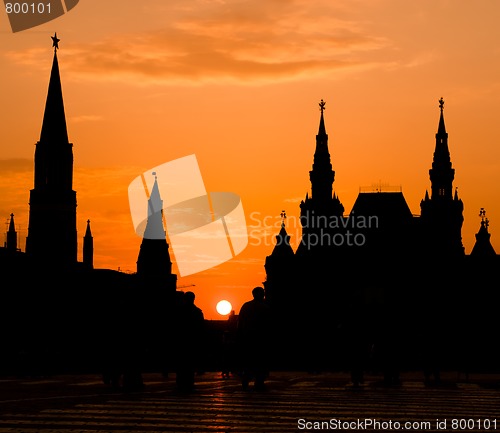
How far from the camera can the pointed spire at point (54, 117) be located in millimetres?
130250

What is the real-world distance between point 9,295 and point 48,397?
9987 centimetres

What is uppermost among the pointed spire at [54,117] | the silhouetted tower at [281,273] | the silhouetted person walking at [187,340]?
the pointed spire at [54,117]

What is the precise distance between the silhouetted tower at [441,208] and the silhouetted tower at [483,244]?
5.20 m

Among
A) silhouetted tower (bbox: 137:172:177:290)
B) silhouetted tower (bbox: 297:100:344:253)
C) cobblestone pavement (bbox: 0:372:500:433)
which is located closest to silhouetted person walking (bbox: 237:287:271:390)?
cobblestone pavement (bbox: 0:372:500:433)

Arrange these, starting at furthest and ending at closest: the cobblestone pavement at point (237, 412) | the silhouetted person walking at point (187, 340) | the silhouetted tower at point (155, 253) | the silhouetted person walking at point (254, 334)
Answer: the silhouetted tower at point (155, 253), the silhouetted person walking at point (187, 340), the silhouetted person walking at point (254, 334), the cobblestone pavement at point (237, 412)

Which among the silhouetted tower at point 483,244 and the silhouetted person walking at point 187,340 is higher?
the silhouetted tower at point 483,244

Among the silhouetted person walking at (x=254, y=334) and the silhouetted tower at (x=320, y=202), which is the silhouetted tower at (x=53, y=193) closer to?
the silhouetted tower at (x=320, y=202)

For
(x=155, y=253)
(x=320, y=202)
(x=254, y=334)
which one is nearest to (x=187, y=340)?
(x=254, y=334)

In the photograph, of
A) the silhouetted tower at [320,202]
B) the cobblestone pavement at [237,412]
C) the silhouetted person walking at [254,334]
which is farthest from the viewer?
the silhouetted tower at [320,202]

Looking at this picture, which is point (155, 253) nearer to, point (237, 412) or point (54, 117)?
point (54, 117)

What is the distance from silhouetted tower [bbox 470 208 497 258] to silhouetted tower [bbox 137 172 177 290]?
3705cm

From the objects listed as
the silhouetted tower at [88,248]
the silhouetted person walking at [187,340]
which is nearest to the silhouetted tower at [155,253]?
the silhouetted tower at [88,248]

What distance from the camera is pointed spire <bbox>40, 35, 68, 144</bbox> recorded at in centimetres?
13025

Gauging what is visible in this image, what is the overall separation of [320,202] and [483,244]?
21.6m
